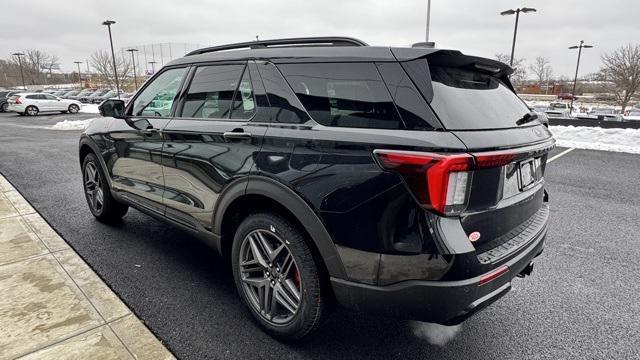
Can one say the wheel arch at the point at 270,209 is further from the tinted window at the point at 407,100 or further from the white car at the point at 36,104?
the white car at the point at 36,104

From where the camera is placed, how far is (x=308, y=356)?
226cm

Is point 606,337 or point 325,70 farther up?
point 325,70

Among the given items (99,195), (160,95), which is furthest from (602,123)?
(99,195)

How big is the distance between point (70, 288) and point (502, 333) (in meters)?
3.05

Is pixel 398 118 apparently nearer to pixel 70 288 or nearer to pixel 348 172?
pixel 348 172

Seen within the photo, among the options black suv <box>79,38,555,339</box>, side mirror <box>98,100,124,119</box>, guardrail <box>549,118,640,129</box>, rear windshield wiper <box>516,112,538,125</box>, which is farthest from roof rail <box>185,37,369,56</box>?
guardrail <box>549,118,640,129</box>

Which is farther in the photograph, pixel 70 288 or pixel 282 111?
pixel 70 288

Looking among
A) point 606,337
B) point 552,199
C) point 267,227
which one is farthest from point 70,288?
point 552,199

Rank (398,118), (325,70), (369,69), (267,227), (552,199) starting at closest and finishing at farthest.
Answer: (398,118) → (369,69) → (325,70) → (267,227) → (552,199)

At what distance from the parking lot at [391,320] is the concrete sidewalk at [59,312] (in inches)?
5.0

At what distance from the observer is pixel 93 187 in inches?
174

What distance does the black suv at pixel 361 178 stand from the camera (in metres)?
1.73

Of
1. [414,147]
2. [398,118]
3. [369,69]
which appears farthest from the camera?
[369,69]

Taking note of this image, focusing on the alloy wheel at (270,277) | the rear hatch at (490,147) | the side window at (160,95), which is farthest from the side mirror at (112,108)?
the rear hatch at (490,147)
